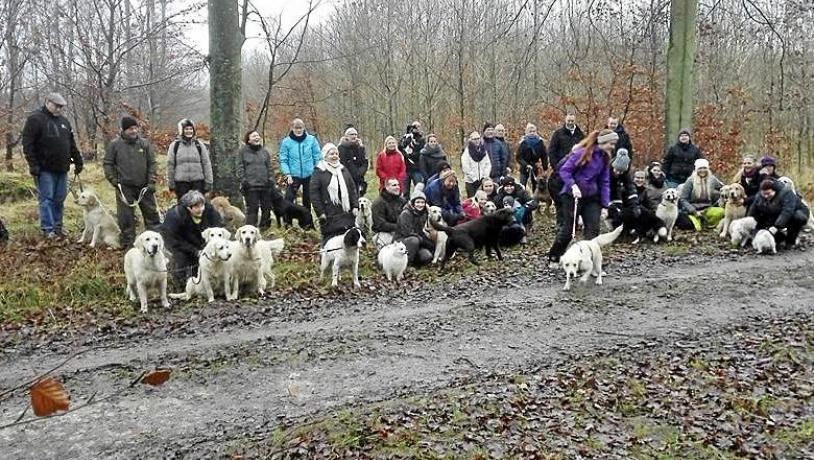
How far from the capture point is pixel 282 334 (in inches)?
238

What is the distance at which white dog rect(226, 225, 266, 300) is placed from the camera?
7.17m

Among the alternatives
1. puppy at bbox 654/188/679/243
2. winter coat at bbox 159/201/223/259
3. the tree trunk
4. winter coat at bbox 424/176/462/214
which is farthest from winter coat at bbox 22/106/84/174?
the tree trunk

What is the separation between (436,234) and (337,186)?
1.51 meters

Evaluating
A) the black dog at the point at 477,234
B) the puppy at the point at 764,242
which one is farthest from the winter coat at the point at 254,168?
the puppy at the point at 764,242

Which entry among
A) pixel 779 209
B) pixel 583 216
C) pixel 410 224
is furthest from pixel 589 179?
pixel 779 209

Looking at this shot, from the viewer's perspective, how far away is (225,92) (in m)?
10.3

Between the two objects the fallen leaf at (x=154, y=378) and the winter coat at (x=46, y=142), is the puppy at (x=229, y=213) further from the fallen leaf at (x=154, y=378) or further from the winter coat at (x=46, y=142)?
the fallen leaf at (x=154, y=378)

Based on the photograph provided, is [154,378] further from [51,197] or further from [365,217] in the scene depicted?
[51,197]

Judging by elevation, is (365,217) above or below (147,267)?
above

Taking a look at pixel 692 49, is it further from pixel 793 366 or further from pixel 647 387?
pixel 647 387

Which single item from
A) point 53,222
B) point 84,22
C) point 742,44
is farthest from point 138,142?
point 742,44

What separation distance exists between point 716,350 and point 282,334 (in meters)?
3.89

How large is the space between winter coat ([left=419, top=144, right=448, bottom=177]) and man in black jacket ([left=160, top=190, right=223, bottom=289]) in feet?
15.8

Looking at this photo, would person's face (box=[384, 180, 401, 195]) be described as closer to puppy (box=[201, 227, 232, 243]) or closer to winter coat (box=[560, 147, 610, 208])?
winter coat (box=[560, 147, 610, 208])
